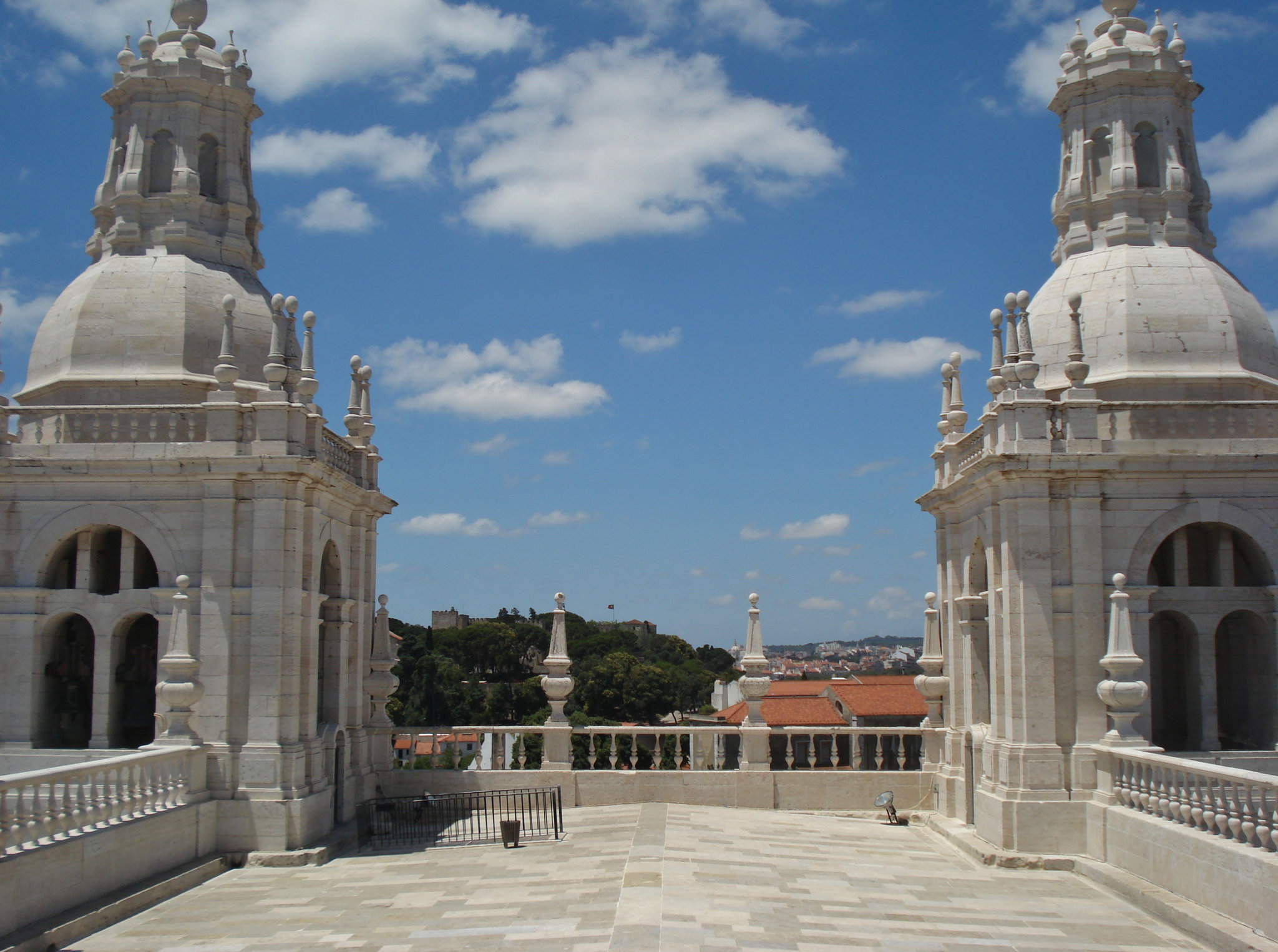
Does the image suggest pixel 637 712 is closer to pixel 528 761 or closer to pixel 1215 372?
pixel 528 761

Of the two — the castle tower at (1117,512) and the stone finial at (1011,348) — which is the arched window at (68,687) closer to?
the castle tower at (1117,512)

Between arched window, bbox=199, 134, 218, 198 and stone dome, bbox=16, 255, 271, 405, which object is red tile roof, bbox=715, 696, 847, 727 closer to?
stone dome, bbox=16, 255, 271, 405

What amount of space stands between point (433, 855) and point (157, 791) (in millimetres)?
4397

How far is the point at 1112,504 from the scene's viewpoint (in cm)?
1691

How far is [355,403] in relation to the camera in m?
22.4

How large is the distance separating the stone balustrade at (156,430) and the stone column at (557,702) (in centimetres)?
592

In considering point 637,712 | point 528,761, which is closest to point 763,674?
point 528,761

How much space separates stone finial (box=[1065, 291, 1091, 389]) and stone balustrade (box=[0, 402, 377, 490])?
39.9 feet

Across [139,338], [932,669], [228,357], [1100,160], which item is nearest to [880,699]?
[932,669]

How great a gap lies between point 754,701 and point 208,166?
14.9 metres

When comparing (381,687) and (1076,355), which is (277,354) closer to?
(381,687)

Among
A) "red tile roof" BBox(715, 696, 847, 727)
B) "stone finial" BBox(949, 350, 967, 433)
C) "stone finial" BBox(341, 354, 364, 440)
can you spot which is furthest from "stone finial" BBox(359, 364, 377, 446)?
"red tile roof" BBox(715, 696, 847, 727)

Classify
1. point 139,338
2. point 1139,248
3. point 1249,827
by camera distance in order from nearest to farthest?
point 1249,827, point 139,338, point 1139,248

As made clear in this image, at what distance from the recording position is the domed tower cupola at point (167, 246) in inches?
750
